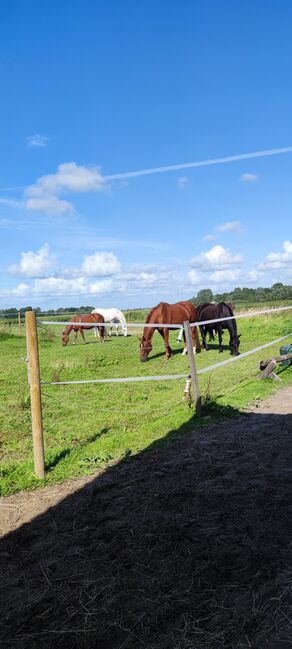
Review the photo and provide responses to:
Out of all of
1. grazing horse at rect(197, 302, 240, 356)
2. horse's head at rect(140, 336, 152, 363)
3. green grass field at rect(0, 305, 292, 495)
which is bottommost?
green grass field at rect(0, 305, 292, 495)

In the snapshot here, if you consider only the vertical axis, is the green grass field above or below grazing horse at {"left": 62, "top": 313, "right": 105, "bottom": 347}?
below

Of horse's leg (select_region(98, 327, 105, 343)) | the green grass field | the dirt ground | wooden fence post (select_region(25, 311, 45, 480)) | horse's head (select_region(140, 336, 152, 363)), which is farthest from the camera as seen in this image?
horse's leg (select_region(98, 327, 105, 343))

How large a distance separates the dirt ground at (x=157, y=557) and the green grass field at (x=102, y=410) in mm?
601

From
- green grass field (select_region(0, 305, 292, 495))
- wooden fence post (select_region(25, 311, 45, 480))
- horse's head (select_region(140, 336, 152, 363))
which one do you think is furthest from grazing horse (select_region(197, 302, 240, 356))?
wooden fence post (select_region(25, 311, 45, 480))

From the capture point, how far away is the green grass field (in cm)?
533

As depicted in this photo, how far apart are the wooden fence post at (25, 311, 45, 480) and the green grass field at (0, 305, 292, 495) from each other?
0.67 ft

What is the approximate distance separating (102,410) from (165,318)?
297 inches

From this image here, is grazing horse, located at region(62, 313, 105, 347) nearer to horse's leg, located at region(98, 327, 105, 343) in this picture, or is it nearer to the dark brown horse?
horse's leg, located at region(98, 327, 105, 343)

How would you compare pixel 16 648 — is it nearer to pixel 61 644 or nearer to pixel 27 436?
pixel 61 644

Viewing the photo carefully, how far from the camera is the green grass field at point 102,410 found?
17.5ft

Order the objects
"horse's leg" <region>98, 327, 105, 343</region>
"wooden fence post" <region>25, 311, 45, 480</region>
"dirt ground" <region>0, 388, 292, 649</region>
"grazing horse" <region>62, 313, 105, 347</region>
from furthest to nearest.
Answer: "horse's leg" <region>98, 327, 105, 343</region>, "grazing horse" <region>62, 313, 105, 347</region>, "wooden fence post" <region>25, 311, 45, 480</region>, "dirt ground" <region>0, 388, 292, 649</region>

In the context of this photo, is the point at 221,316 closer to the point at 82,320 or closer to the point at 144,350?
the point at 144,350

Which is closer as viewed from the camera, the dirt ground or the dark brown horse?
the dirt ground

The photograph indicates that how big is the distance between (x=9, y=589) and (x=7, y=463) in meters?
2.70
